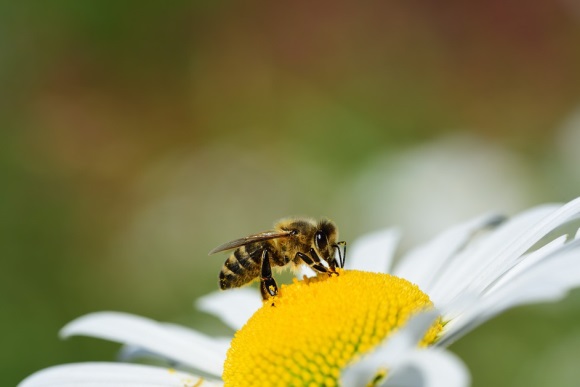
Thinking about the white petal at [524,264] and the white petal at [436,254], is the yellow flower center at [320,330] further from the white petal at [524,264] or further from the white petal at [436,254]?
the white petal at [436,254]

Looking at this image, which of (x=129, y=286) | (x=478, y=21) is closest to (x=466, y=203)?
(x=129, y=286)

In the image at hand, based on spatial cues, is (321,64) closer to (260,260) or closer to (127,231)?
(127,231)

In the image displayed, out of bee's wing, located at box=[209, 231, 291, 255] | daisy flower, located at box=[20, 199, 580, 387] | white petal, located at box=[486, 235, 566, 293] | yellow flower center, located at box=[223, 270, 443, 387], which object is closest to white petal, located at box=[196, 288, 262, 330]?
daisy flower, located at box=[20, 199, 580, 387]

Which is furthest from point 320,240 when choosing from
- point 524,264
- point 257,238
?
point 524,264

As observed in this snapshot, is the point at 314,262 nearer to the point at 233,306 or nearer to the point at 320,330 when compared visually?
the point at 320,330

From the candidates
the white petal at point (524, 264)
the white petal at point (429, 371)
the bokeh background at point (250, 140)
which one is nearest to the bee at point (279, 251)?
the white petal at point (524, 264)

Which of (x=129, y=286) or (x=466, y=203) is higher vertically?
(x=129, y=286)
